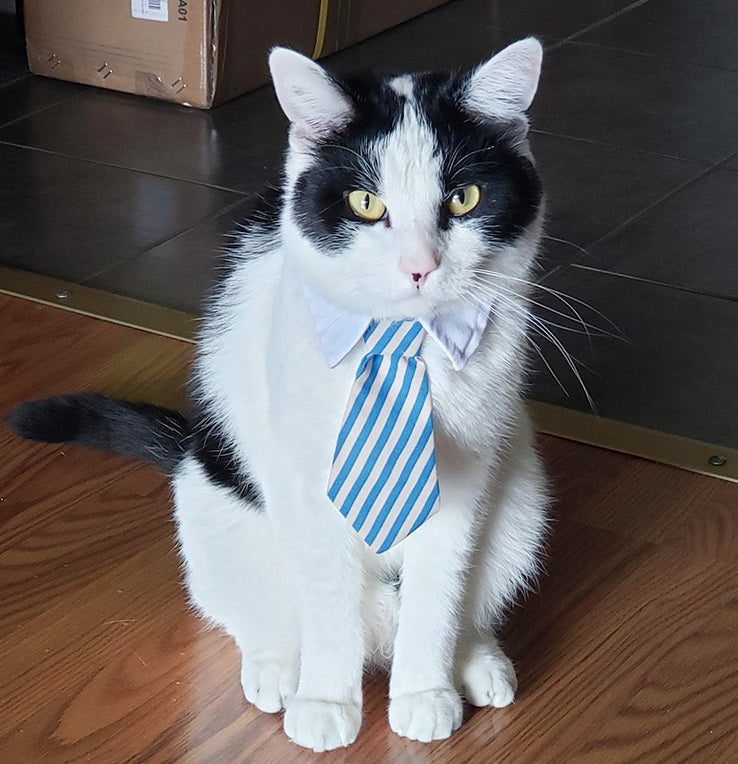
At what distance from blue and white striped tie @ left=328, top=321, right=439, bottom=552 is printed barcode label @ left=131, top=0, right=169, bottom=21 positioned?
191cm

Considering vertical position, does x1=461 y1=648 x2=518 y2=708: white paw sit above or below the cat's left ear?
below

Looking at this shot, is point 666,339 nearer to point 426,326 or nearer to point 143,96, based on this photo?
point 426,326

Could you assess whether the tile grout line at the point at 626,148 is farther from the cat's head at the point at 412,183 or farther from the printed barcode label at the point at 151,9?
the cat's head at the point at 412,183

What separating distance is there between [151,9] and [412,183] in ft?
6.56

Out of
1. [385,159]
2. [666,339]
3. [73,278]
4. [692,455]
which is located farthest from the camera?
[73,278]

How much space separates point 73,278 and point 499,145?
1.25m

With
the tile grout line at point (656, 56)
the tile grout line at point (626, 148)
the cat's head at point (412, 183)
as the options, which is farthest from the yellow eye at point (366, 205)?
the tile grout line at point (656, 56)

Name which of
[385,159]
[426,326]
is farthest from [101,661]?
[385,159]

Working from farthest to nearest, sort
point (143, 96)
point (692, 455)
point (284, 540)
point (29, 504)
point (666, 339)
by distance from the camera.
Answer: point (143, 96), point (666, 339), point (692, 455), point (29, 504), point (284, 540)

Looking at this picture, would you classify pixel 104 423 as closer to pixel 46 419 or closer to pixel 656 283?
pixel 46 419

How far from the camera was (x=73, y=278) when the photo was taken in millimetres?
2221

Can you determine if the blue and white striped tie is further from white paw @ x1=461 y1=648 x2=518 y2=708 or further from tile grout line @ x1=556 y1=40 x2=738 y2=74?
tile grout line @ x1=556 y1=40 x2=738 y2=74

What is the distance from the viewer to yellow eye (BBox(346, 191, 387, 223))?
1096mm

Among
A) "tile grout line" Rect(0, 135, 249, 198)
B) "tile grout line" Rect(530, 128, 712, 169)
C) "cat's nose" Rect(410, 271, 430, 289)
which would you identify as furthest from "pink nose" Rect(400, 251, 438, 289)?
"tile grout line" Rect(530, 128, 712, 169)
